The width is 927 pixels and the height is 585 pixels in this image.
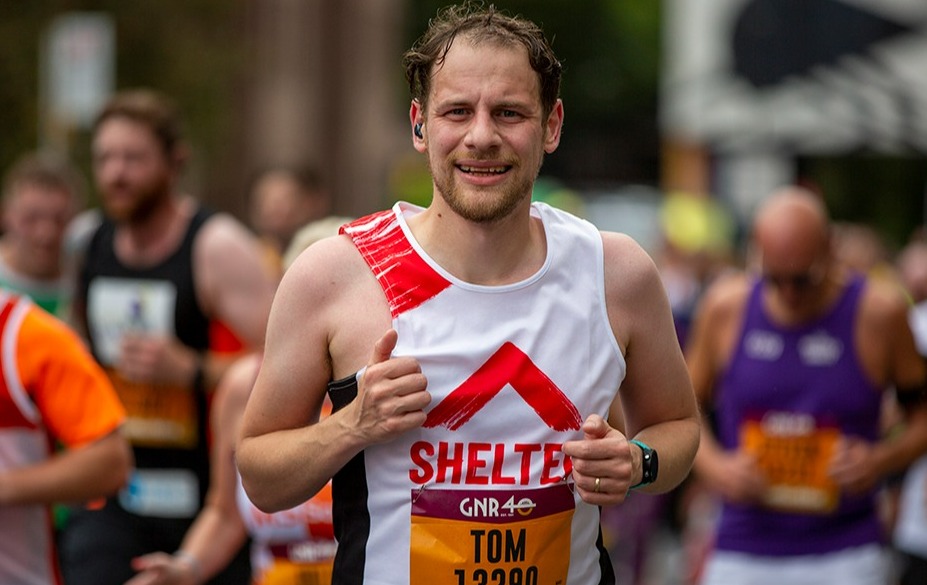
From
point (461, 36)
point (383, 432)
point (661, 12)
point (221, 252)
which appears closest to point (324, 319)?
point (383, 432)

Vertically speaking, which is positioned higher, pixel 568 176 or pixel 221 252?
pixel 221 252

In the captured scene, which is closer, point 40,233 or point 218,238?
point 218,238

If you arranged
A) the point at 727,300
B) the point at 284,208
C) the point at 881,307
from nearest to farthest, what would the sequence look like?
the point at 881,307 < the point at 727,300 < the point at 284,208

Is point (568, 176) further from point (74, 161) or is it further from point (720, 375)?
point (720, 375)

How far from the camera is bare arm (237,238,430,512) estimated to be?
384 cm

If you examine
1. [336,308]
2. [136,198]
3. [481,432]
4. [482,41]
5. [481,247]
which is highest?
[482,41]

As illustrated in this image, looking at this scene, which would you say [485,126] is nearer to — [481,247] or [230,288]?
[481,247]

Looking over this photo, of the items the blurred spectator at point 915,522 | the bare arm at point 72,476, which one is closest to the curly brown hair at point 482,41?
the bare arm at point 72,476

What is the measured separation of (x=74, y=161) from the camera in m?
19.6

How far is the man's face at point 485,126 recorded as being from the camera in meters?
3.78

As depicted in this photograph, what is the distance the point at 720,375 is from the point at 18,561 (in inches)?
134

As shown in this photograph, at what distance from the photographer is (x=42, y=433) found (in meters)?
4.98

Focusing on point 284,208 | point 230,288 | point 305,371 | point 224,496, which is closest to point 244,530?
point 224,496

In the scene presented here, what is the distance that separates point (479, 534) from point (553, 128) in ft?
3.08
